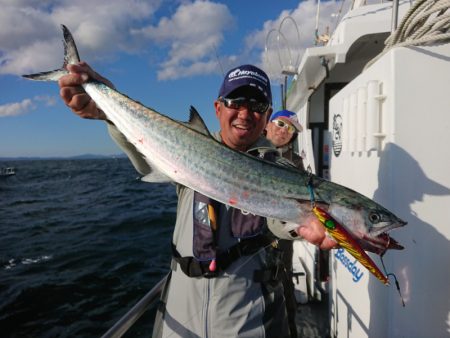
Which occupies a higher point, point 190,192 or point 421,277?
point 190,192

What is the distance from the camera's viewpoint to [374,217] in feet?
6.78

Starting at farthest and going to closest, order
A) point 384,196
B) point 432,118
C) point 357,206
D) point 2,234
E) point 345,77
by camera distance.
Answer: point 2,234 → point 345,77 → point 384,196 → point 432,118 → point 357,206

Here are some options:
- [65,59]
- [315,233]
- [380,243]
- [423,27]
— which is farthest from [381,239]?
[65,59]

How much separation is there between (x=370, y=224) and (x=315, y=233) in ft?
1.11

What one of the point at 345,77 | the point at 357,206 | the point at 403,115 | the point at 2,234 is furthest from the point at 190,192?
the point at 2,234

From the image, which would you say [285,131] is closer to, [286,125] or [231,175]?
[286,125]

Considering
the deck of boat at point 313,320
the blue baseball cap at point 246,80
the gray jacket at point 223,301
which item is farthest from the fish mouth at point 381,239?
the deck of boat at point 313,320

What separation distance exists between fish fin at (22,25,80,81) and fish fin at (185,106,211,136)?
1.02 metres

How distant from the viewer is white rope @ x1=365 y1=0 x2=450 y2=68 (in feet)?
7.74

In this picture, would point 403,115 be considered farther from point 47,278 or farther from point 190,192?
point 47,278

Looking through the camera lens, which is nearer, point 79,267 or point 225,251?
point 225,251

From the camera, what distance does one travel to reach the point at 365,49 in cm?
579

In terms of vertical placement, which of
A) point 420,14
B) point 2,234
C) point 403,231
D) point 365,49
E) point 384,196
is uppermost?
point 365,49

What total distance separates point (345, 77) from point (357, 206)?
578 centimetres
